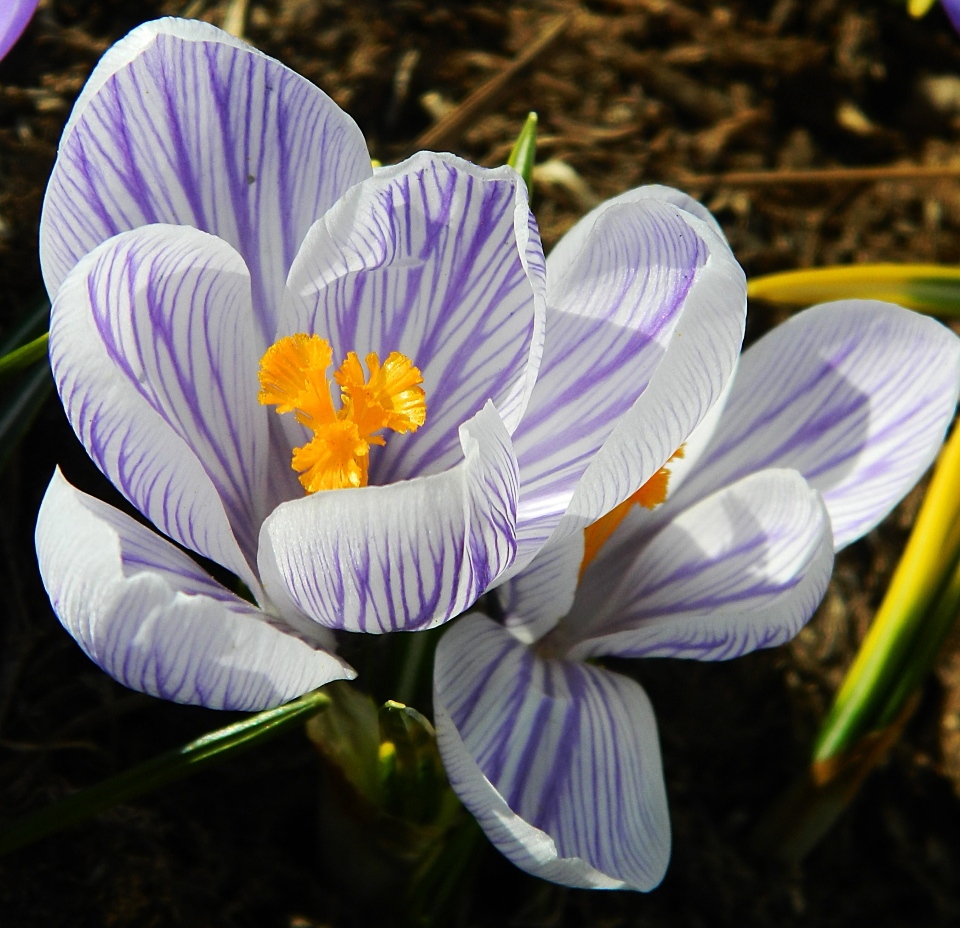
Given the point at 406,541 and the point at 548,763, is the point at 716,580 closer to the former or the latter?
the point at 548,763

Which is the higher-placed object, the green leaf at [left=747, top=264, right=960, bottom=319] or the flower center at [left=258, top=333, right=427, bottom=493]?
the flower center at [left=258, top=333, right=427, bottom=493]

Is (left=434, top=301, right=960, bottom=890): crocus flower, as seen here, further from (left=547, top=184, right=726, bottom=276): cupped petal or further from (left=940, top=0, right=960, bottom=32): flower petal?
(left=940, top=0, right=960, bottom=32): flower petal

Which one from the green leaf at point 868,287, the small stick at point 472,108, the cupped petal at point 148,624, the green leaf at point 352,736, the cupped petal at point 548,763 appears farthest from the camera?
the small stick at point 472,108

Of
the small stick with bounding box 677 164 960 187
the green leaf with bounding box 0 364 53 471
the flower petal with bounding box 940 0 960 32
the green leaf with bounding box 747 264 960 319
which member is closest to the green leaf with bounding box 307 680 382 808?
the green leaf with bounding box 0 364 53 471

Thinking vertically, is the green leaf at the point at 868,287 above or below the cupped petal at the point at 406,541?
below

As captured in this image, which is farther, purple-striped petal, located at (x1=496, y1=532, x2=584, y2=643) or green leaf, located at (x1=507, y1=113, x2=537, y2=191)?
green leaf, located at (x1=507, y1=113, x2=537, y2=191)

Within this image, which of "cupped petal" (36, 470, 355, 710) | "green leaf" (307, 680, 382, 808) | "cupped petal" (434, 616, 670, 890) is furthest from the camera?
"green leaf" (307, 680, 382, 808)

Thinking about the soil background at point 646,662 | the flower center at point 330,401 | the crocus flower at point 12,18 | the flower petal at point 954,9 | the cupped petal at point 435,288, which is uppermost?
the flower petal at point 954,9

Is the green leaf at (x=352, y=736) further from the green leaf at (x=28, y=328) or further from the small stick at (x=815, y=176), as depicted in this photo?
the small stick at (x=815, y=176)

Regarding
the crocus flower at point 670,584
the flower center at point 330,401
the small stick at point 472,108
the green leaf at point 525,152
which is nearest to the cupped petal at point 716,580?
the crocus flower at point 670,584
